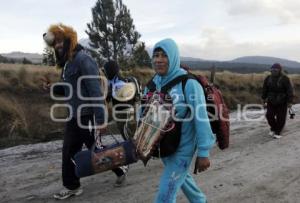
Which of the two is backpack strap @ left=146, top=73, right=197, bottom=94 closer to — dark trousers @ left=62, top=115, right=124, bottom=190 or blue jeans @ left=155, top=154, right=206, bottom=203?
blue jeans @ left=155, top=154, right=206, bottom=203

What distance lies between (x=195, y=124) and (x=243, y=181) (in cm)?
337

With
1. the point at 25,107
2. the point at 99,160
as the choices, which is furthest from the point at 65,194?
the point at 25,107

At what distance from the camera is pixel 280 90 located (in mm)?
12203

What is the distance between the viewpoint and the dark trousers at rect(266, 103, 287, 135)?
39.3 feet

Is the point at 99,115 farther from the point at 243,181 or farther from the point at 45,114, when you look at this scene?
the point at 45,114

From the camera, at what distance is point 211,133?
4281 millimetres

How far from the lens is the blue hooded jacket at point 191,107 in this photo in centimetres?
425

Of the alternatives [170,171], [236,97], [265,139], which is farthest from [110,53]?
[170,171]

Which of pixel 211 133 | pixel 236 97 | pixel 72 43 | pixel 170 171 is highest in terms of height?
pixel 72 43

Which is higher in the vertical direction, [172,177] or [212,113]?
[212,113]

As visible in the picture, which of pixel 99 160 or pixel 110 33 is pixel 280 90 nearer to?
pixel 99 160

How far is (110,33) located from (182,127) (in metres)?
31.1

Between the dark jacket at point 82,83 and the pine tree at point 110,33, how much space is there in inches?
1122

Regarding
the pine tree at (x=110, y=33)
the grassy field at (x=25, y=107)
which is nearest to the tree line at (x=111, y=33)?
the pine tree at (x=110, y=33)
